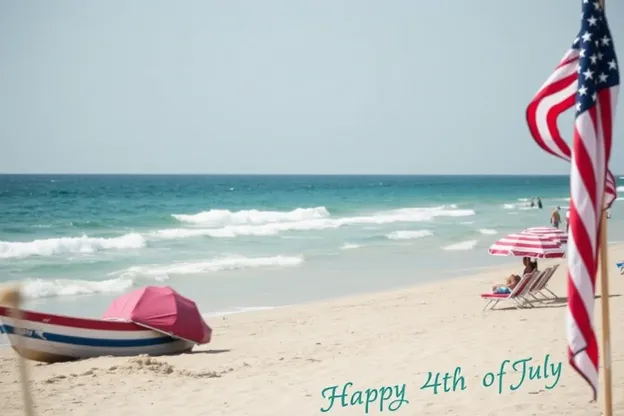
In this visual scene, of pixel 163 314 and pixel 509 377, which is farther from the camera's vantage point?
pixel 163 314

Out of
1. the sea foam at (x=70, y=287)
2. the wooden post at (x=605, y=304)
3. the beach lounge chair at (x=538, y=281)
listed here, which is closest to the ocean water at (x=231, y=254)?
the sea foam at (x=70, y=287)

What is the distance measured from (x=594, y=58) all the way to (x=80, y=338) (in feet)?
25.1

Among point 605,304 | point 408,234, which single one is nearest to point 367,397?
point 605,304

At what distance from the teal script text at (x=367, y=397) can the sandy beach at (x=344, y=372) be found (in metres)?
0.02

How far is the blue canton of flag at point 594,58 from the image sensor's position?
13.5 ft

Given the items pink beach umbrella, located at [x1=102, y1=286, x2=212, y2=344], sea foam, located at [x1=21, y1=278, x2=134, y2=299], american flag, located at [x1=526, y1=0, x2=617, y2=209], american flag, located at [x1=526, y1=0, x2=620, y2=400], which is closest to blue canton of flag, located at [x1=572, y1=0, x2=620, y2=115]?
american flag, located at [x1=526, y1=0, x2=620, y2=400]

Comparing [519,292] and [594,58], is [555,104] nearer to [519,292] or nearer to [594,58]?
[594,58]

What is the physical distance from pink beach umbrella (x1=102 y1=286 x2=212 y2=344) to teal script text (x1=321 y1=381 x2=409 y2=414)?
3.13 meters

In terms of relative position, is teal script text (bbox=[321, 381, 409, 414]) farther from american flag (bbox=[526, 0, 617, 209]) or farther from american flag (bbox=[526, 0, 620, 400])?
american flag (bbox=[526, 0, 617, 209])

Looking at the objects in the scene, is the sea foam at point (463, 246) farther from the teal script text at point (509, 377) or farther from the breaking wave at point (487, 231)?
the teal script text at point (509, 377)

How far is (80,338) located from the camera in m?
9.80

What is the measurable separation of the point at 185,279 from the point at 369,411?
12.5m

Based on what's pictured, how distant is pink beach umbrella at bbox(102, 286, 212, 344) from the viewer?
33.3 feet

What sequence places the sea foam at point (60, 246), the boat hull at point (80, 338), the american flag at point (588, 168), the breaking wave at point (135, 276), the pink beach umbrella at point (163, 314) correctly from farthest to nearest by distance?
the sea foam at point (60, 246) → the breaking wave at point (135, 276) → the pink beach umbrella at point (163, 314) → the boat hull at point (80, 338) → the american flag at point (588, 168)
